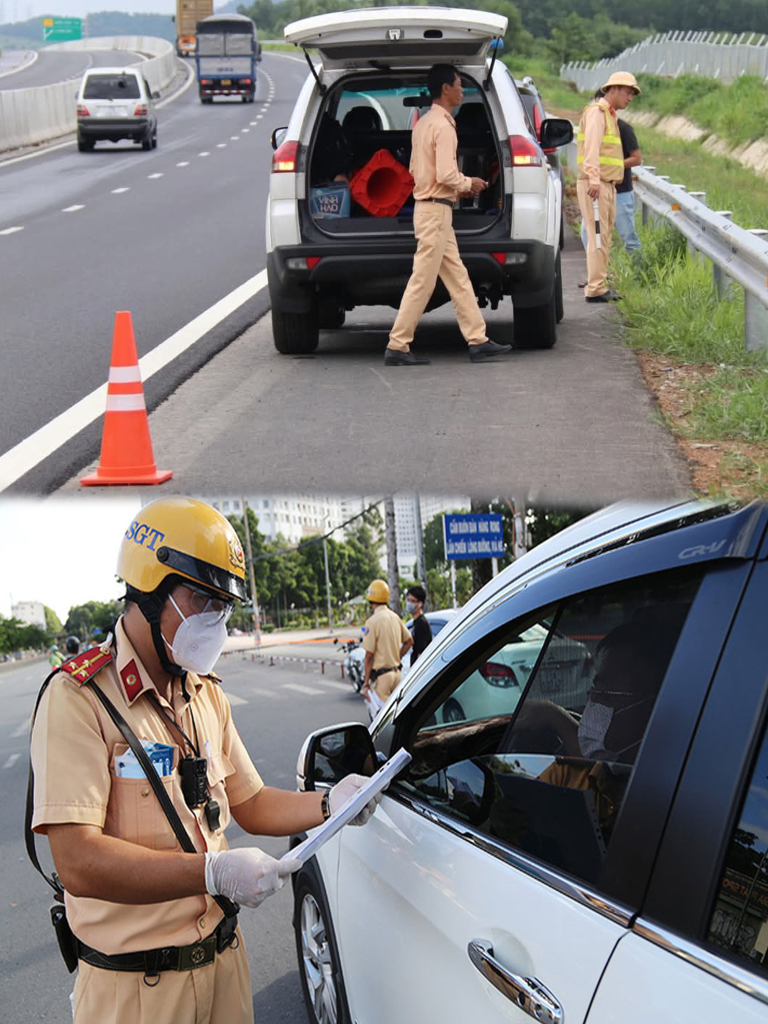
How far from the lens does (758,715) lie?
1915 mm

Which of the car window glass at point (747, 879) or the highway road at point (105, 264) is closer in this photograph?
the car window glass at point (747, 879)

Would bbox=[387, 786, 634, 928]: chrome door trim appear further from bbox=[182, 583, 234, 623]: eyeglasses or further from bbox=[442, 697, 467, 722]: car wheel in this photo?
bbox=[182, 583, 234, 623]: eyeglasses

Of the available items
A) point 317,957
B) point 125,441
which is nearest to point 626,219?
point 125,441

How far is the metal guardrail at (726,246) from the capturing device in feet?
25.2

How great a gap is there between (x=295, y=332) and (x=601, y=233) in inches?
127

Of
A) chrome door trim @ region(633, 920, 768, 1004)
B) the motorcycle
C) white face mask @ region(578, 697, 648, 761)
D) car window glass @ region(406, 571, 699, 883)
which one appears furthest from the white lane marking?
the motorcycle

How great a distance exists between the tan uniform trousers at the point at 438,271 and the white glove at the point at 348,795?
211 inches

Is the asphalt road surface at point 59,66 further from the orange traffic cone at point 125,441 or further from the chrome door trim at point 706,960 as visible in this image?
the chrome door trim at point 706,960

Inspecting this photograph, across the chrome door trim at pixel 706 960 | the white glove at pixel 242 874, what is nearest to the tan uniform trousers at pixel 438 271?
the white glove at pixel 242 874

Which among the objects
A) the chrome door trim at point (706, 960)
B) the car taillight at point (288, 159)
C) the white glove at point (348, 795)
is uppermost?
the car taillight at point (288, 159)

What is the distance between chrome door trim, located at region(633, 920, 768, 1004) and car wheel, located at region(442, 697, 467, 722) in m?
1.38

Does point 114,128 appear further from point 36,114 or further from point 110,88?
point 36,114

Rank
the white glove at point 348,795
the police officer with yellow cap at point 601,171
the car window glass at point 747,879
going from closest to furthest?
the car window glass at point 747,879
the white glove at point 348,795
the police officer with yellow cap at point 601,171

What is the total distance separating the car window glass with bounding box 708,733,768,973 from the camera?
1901 millimetres
